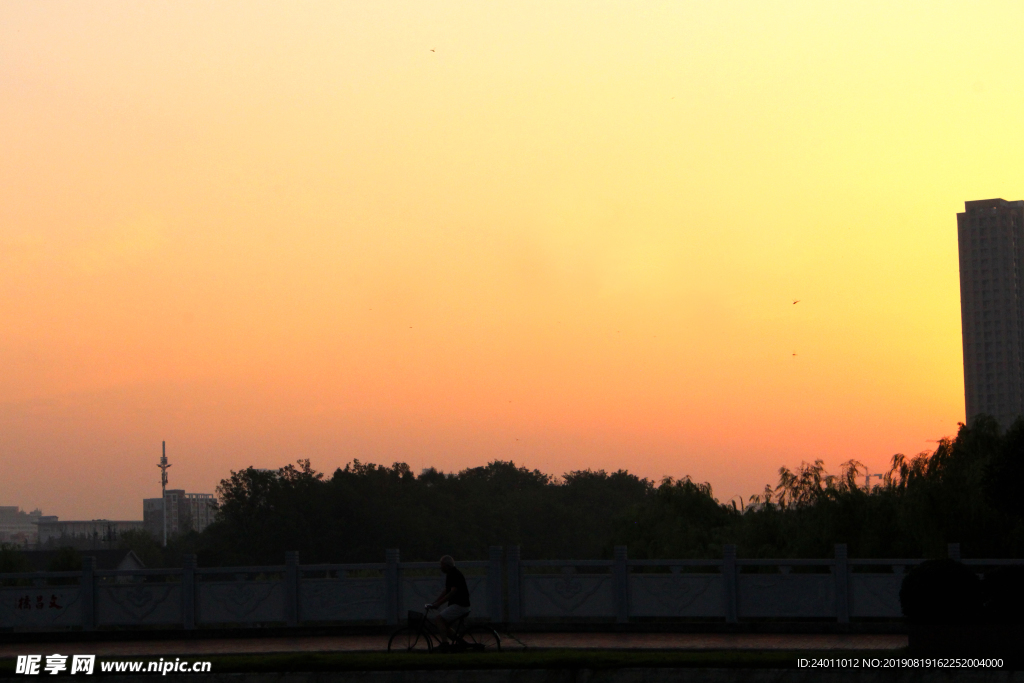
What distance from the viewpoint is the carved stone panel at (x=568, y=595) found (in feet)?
72.6

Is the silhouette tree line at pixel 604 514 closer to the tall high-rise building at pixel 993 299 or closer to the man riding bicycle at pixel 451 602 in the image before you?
the man riding bicycle at pixel 451 602

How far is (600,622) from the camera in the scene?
21859 mm

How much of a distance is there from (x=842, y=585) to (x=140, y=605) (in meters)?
14.4

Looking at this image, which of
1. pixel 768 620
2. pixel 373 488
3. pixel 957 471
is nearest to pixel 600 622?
pixel 768 620

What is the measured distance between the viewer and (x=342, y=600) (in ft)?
75.7

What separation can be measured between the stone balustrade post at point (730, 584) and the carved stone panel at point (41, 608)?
1357 cm

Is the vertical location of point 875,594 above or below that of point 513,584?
below

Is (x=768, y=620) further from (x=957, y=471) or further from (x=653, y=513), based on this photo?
(x=653, y=513)

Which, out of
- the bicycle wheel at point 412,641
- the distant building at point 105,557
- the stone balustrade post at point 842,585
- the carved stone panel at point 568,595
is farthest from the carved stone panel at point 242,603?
the distant building at point 105,557

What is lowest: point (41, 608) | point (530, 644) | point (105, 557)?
point (105, 557)

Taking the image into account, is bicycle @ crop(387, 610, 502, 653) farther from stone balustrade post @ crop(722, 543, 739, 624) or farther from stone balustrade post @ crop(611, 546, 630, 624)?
stone balustrade post @ crop(722, 543, 739, 624)

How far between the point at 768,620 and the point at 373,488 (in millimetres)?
77489

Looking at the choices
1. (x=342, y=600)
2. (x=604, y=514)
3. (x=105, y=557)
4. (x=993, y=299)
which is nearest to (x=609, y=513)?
(x=604, y=514)

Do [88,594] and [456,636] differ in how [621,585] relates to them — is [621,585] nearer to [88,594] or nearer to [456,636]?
[456,636]
